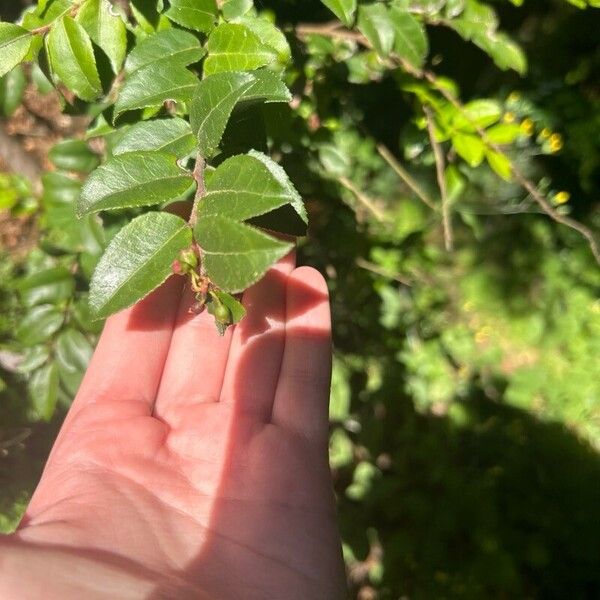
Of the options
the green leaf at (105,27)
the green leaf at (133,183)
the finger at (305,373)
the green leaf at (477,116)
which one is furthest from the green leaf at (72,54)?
the green leaf at (477,116)

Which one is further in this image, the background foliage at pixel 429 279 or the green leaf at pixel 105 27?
the background foliage at pixel 429 279

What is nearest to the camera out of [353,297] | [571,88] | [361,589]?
[353,297]

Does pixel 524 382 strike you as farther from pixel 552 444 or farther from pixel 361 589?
pixel 361 589

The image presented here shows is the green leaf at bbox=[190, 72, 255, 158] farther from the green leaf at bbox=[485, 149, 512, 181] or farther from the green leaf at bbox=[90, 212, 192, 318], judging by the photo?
the green leaf at bbox=[485, 149, 512, 181]

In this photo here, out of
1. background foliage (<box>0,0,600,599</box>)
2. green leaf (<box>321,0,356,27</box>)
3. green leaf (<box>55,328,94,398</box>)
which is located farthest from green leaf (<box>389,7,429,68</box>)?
green leaf (<box>55,328,94,398</box>)

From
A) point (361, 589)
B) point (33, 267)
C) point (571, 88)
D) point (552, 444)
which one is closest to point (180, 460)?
point (33, 267)

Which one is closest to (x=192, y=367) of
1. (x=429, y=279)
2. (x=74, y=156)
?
(x=74, y=156)

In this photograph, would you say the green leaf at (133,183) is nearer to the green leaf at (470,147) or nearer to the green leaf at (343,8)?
the green leaf at (343,8)
